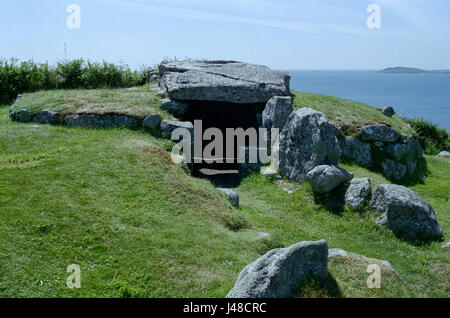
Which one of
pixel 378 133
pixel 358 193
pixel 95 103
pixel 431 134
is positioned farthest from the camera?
pixel 431 134

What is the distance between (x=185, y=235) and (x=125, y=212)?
1587 millimetres

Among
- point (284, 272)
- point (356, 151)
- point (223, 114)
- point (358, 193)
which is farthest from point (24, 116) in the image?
point (284, 272)

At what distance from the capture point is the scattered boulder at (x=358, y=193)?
1159cm

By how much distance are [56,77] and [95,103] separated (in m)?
7.72

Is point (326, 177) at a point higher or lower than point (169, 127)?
lower

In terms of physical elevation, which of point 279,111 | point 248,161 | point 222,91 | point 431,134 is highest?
point 222,91

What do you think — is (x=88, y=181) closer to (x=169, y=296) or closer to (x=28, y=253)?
(x=28, y=253)

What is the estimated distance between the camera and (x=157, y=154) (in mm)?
12812

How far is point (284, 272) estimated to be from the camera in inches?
241

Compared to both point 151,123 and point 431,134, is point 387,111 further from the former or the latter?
point 151,123

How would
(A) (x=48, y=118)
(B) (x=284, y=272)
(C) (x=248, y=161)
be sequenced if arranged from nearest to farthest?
(B) (x=284, y=272), (C) (x=248, y=161), (A) (x=48, y=118)

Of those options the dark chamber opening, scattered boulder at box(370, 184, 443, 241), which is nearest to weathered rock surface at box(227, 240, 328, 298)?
scattered boulder at box(370, 184, 443, 241)
